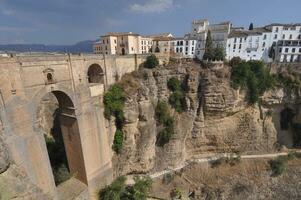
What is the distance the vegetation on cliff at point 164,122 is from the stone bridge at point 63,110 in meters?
5.54

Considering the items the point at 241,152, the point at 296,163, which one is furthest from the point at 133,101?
the point at 296,163

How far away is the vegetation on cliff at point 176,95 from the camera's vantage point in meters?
21.9

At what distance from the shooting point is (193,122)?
23031 millimetres

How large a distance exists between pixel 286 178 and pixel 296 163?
2229 mm

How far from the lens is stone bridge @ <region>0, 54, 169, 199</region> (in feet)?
35.7

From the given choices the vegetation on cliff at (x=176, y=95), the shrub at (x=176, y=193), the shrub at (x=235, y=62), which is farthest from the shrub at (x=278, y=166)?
the shrub at (x=235, y=62)

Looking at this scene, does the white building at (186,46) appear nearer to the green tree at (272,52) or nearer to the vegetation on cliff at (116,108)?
the green tree at (272,52)

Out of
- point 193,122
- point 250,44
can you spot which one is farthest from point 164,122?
point 250,44

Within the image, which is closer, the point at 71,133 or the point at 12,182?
the point at 12,182

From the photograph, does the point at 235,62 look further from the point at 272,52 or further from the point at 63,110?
the point at 63,110

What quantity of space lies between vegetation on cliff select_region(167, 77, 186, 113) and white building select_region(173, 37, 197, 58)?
46.7 ft

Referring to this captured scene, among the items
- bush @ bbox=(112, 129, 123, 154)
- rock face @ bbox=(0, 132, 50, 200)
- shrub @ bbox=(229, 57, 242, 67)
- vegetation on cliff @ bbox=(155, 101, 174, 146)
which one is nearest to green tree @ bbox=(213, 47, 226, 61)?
shrub @ bbox=(229, 57, 242, 67)

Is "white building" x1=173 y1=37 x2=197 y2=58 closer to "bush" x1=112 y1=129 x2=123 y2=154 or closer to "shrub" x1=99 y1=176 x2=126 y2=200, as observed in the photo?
"bush" x1=112 y1=129 x2=123 y2=154

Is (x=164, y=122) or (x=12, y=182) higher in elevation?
(x=12, y=182)
